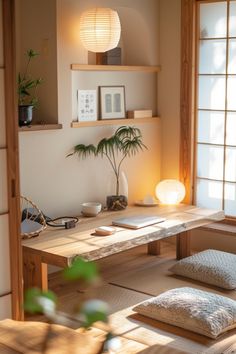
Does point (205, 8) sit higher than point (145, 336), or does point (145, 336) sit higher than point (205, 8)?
point (205, 8)

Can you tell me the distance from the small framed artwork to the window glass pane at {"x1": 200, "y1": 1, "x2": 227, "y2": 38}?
116 cm

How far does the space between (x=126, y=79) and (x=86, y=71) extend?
1.76 ft

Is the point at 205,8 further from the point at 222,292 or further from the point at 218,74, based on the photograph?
the point at 222,292

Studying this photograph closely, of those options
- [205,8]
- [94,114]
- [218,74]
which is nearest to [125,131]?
[94,114]

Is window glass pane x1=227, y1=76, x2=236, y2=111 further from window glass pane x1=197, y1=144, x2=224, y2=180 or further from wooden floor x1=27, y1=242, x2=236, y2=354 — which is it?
wooden floor x1=27, y1=242, x2=236, y2=354

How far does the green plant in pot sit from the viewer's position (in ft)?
16.1

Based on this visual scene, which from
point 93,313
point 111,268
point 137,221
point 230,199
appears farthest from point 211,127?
point 93,313

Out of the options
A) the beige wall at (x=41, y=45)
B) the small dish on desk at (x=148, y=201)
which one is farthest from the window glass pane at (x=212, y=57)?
the beige wall at (x=41, y=45)

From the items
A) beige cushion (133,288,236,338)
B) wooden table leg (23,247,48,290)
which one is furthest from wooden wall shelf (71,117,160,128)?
beige cushion (133,288,236,338)

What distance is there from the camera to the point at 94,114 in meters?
4.95

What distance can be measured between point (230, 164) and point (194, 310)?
6.49ft

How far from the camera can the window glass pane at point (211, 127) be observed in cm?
528

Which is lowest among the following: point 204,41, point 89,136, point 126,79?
point 89,136

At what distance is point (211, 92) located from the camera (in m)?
5.30
